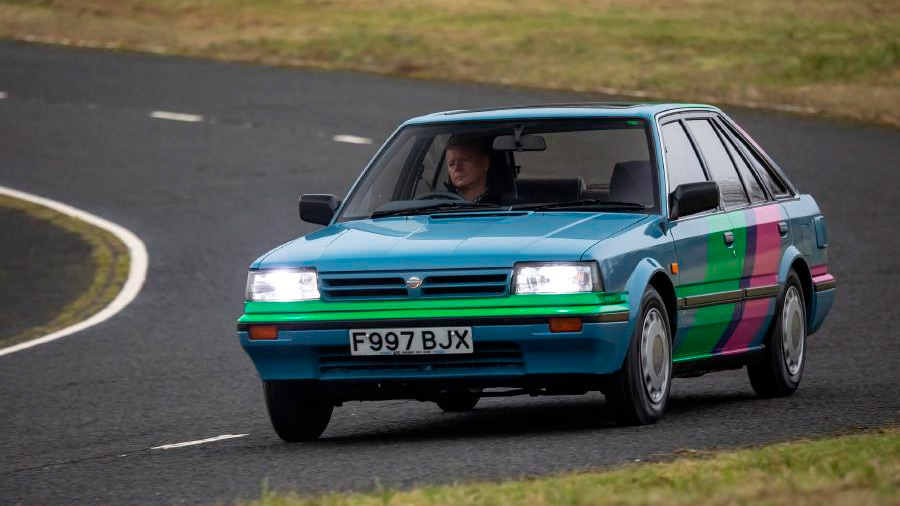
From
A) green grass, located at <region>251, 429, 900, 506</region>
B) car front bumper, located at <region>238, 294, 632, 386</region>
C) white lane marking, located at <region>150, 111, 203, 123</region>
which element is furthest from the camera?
white lane marking, located at <region>150, 111, 203, 123</region>

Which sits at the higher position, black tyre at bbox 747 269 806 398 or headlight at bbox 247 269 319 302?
headlight at bbox 247 269 319 302

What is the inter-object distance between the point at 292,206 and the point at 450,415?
9827 mm

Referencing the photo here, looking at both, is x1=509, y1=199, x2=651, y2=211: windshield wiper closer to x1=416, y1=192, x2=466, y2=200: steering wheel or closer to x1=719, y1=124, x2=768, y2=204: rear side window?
x1=416, y1=192, x2=466, y2=200: steering wheel

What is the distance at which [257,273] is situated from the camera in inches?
320

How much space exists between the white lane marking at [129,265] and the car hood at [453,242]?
5.19 metres

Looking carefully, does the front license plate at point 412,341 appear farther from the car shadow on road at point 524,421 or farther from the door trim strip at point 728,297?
the door trim strip at point 728,297

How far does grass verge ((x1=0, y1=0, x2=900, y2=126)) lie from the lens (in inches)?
1080

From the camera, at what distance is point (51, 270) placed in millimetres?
16641

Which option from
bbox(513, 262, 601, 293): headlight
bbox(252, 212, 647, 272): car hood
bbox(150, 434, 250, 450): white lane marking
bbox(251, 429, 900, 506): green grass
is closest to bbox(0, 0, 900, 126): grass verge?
bbox(252, 212, 647, 272): car hood

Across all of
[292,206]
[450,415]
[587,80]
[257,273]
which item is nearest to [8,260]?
[292,206]

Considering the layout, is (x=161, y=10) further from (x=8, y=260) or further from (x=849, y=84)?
(x=8, y=260)

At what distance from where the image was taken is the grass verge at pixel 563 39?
27438mm

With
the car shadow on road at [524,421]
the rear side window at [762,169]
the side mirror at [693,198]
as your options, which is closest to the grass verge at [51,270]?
the car shadow on road at [524,421]

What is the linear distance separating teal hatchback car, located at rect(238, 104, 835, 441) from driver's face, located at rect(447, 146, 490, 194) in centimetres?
1
